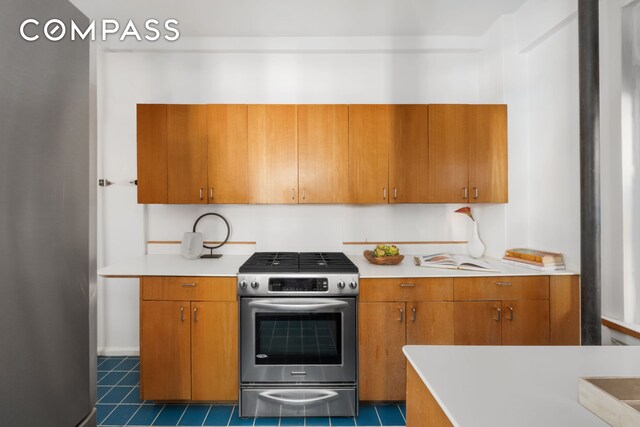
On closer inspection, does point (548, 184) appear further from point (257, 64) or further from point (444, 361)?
point (257, 64)

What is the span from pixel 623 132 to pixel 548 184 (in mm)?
674

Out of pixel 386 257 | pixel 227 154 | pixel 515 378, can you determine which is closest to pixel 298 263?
pixel 386 257

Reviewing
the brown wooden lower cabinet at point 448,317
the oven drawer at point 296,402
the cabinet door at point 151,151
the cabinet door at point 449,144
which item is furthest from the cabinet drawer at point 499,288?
the cabinet door at point 151,151

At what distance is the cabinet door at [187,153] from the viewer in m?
2.76

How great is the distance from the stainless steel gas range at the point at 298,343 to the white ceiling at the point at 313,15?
1.96m

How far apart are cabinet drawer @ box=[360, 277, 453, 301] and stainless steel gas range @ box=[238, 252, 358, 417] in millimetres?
108

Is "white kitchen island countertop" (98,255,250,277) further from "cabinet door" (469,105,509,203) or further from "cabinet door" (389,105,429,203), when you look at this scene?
"cabinet door" (469,105,509,203)

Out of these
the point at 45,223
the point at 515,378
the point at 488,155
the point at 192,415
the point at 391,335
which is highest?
the point at 488,155

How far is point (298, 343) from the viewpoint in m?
2.37

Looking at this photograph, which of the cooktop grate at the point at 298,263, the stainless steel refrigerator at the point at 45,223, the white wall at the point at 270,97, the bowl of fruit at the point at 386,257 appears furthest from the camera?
the white wall at the point at 270,97

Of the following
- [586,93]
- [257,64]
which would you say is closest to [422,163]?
[586,93]

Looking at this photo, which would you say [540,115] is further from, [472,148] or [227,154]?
[227,154]

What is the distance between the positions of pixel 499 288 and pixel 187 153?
2468 mm

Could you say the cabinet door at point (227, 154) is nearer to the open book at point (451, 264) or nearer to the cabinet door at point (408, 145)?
the cabinet door at point (408, 145)
